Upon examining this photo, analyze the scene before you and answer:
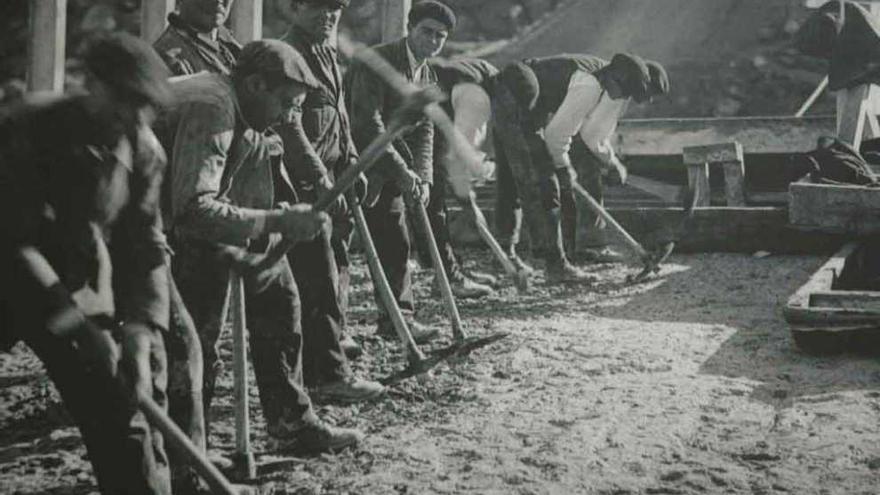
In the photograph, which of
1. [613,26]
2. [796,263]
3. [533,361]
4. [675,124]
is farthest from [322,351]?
[613,26]

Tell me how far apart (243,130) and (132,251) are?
789mm

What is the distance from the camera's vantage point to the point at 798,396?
502 cm

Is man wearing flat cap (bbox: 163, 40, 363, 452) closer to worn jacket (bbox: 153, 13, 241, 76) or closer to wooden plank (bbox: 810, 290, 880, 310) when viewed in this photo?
worn jacket (bbox: 153, 13, 241, 76)

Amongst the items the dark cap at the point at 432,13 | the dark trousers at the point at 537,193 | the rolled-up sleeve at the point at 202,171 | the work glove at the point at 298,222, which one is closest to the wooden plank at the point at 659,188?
the dark trousers at the point at 537,193

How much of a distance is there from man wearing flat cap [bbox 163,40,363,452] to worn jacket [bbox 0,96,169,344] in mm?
358

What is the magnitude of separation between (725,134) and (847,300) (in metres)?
5.70

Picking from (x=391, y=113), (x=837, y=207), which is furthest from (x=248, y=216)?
(x=837, y=207)

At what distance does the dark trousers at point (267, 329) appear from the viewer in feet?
12.5

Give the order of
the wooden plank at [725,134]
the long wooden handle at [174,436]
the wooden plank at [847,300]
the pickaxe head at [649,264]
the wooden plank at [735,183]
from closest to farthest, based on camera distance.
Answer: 1. the long wooden handle at [174,436]
2. the wooden plank at [847,300]
3. the pickaxe head at [649,264]
4. the wooden plank at [735,183]
5. the wooden plank at [725,134]

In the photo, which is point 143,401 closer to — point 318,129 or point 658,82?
point 318,129

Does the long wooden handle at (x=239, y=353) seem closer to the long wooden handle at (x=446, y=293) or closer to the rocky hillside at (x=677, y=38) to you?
the long wooden handle at (x=446, y=293)

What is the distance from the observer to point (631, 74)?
7.79 metres

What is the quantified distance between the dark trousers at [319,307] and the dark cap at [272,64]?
1.17 m

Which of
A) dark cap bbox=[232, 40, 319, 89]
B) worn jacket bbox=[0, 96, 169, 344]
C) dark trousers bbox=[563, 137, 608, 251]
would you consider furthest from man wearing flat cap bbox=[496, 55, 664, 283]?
worn jacket bbox=[0, 96, 169, 344]
